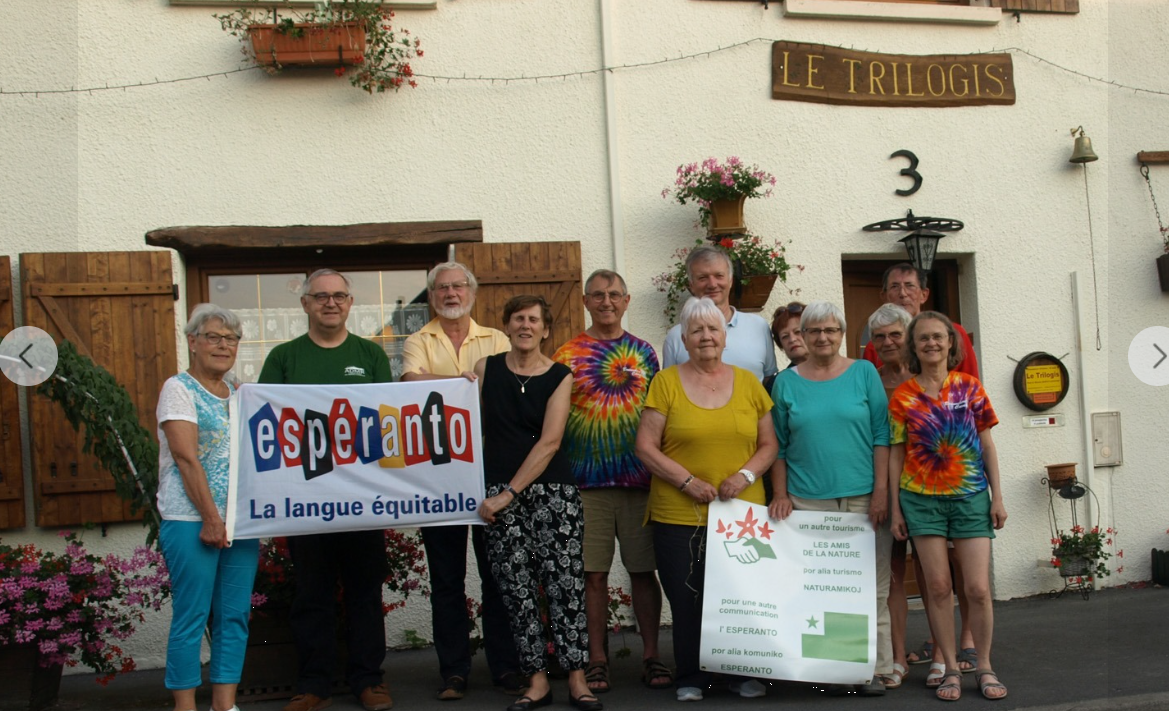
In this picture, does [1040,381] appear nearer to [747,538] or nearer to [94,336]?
[747,538]

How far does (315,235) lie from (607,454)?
240 centimetres

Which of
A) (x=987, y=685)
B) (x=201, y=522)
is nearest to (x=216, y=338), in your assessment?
(x=201, y=522)

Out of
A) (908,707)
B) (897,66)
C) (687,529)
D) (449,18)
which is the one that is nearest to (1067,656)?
(908,707)

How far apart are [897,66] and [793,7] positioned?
802 mm

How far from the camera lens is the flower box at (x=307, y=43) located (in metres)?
6.11

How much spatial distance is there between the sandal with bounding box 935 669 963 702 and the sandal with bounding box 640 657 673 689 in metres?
1.19

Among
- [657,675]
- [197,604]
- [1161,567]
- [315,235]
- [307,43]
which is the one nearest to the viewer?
[197,604]

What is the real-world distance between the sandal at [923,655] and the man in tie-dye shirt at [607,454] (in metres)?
1.28

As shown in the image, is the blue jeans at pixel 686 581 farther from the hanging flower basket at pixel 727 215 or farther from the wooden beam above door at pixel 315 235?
the wooden beam above door at pixel 315 235

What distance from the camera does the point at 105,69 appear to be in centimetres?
616

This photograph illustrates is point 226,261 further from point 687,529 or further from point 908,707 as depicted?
point 908,707

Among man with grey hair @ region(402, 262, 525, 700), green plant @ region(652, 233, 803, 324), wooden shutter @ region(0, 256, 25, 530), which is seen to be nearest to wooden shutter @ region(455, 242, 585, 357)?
green plant @ region(652, 233, 803, 324)

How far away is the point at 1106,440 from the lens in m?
7.29

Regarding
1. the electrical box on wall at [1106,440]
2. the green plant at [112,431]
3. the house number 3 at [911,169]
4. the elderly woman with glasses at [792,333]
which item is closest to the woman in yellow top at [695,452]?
the elderly woman with glasses at [792,333]
